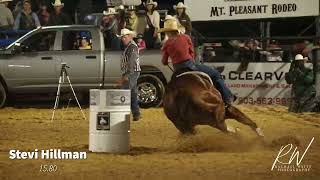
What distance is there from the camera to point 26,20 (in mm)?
17578

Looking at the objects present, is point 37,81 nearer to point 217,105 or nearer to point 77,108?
point 77,108

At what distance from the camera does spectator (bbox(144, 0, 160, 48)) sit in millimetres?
16484

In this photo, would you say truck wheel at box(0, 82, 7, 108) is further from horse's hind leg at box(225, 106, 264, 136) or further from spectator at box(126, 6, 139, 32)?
horse's hind leg at box(225, 106, 264, 136)

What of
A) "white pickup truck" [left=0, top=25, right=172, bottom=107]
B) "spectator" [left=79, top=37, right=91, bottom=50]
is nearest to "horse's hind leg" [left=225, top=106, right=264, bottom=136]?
"white pickup truck" [left=0, top=25, right=172, bottom=107]

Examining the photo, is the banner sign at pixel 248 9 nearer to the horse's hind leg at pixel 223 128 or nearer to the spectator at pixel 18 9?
the spectator at pixel 18 9

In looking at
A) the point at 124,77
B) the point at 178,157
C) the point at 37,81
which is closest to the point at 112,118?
the point at 178,157

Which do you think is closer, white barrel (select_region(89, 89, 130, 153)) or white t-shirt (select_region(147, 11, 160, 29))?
white barrel (select_region(89, 89, 130, 153))

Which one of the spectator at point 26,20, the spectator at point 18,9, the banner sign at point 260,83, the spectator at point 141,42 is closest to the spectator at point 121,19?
the spectator at point 141,42

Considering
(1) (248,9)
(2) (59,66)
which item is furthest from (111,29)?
(1) (248,9)

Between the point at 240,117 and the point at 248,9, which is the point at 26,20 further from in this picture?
the point at 240,117

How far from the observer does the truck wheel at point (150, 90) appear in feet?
51.9

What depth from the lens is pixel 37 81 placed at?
52.2 ft

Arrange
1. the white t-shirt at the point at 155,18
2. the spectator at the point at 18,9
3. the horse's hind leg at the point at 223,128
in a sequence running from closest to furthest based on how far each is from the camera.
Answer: the horse's hind leg at the point at 223,128
the white t-shirt at the point at 155,18
the spectator at the point at 18,9

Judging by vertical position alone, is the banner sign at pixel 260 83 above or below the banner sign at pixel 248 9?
below
